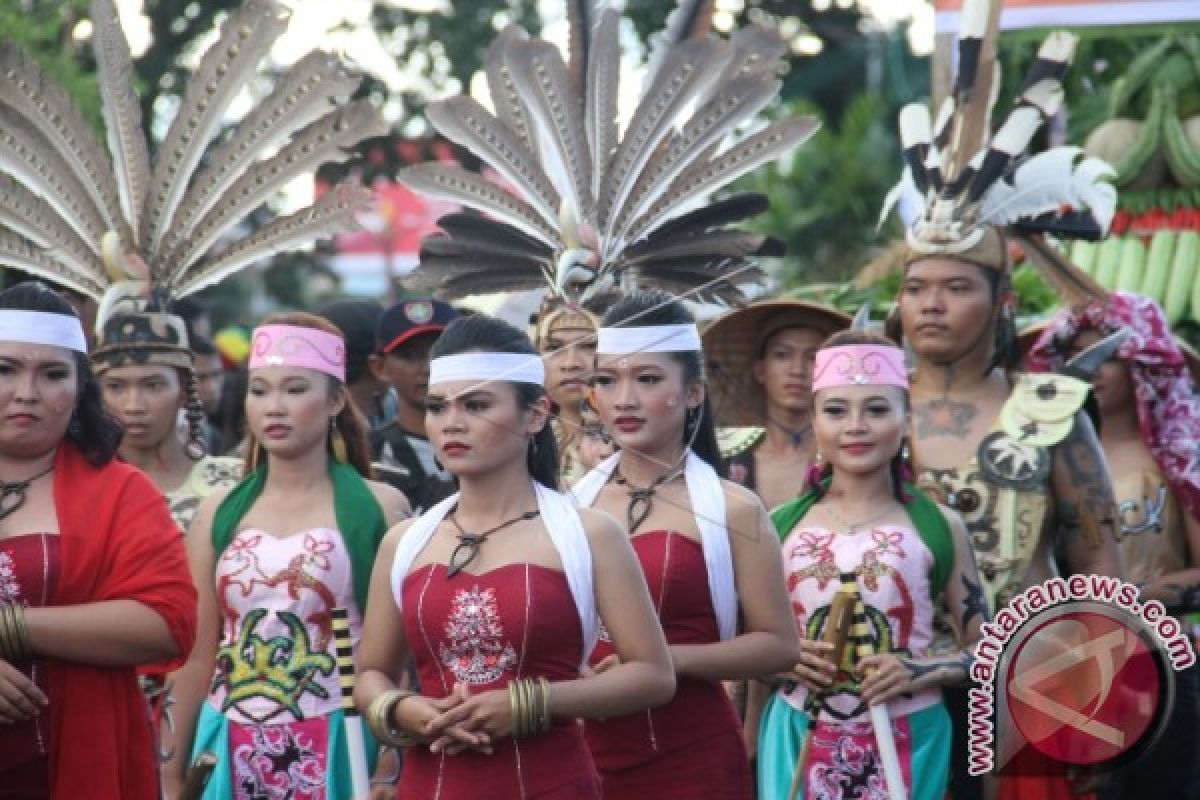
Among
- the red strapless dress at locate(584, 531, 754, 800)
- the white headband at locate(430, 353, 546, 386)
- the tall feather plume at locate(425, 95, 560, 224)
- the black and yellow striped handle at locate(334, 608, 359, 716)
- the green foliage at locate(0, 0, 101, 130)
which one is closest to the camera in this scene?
the white headband at locate(430, 353, 546, 386)

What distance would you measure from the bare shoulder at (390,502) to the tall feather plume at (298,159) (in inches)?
45.8

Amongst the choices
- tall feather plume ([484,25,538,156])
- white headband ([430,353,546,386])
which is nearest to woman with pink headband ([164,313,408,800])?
white headband ([430,353,546,386])

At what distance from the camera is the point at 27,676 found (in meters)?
5.96

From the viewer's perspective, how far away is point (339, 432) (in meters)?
7.36

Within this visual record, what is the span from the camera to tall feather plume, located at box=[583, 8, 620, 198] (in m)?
7.79

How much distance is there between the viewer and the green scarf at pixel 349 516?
6953mm

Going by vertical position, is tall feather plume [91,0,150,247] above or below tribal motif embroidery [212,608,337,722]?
above

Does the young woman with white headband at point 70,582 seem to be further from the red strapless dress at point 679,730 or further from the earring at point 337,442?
the red strapless dress at point 679,730

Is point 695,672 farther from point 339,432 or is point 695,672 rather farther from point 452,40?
point 452,40

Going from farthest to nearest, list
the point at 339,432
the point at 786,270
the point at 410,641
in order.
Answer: the point at 786,270 < the point at 339,432 < the point at 410,641

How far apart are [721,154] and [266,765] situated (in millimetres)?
2641

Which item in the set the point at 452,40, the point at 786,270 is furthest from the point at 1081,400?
the point at 786,270

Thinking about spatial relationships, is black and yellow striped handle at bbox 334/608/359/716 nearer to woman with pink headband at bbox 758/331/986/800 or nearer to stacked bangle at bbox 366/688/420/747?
stacked bangle at bbox 366/688/420/747

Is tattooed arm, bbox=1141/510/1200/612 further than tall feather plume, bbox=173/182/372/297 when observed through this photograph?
Yes
